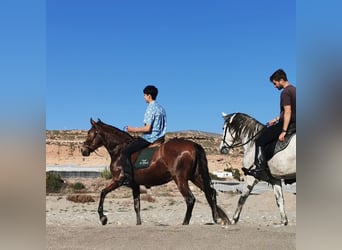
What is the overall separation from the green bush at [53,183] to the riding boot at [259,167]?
580 inches

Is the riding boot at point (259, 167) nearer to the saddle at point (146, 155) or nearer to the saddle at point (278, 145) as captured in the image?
the saddle at point (278, 145)

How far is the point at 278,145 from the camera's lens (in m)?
7.72

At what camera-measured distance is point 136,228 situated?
790cm

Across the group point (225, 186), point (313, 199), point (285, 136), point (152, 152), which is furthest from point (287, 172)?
point (225, 186)

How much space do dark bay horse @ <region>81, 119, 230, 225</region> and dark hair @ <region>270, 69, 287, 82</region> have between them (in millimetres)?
1703

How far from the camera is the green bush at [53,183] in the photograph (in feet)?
70.4

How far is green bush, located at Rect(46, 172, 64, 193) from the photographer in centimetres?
2145

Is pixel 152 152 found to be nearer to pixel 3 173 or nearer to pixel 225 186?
pixel 3 173

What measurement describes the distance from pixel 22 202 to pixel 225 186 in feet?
63.4

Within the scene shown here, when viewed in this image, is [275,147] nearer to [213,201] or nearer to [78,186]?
[213,201]

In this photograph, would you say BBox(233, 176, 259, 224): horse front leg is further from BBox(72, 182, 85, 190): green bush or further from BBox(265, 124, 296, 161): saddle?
BBox(72, 182, 85, 190): green bush

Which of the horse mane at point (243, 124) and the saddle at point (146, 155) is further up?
the horse mane at point (243, 124)

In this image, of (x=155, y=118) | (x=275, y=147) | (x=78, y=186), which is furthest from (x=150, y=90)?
(x=78, y=186)

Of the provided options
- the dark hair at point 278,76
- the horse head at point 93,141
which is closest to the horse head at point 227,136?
the dark hair at point 278,76
